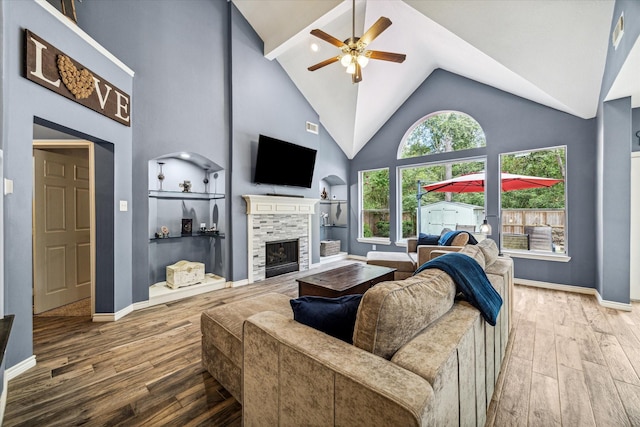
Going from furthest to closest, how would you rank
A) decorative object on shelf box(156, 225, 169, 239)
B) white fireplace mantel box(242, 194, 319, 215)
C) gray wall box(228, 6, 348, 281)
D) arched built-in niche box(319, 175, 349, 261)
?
1. arched built-in niche box(319, 175, 349, 261)
2. white fireplace mantel box(242, 194, 319, 215)
3. gray wall box(228, 6, 348, 281)
4. decorative object on shelf box(156, 225, 169, 239)

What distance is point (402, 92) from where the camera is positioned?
547cm

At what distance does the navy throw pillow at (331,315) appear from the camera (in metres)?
1.23

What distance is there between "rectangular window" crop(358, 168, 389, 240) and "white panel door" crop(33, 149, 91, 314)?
535cm

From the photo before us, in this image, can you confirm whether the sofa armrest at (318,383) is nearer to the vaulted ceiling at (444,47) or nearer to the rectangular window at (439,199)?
the vaulted ceiling at (444,47)

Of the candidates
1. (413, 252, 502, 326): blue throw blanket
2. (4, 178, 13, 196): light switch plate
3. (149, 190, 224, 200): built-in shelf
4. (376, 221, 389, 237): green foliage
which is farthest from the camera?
(376, 221, 389, 237): green foliage

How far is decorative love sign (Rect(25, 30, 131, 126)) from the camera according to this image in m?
2.07

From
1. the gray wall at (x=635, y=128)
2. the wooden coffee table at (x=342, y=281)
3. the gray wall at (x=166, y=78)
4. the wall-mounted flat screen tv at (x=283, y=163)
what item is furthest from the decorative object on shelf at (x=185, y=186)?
the gray wall at (x=635, y=128)

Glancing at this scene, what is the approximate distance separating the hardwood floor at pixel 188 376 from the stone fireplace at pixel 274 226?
1.66 m

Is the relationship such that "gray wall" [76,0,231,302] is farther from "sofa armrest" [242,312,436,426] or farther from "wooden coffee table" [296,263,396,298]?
"sofa armrest" [242,312,436,426]

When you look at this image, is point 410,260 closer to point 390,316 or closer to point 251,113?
point 390,316

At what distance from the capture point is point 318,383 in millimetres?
964

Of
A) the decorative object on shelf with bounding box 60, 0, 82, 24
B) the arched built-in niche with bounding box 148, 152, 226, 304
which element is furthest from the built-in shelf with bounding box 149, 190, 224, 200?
the decorative object on shelf with bounding box 60, 0, 82, 24

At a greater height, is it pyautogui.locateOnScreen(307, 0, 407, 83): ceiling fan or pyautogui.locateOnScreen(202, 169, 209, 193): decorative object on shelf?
pyautogui.locateOnScreen(307, 0, 407, 83): ceiling fan

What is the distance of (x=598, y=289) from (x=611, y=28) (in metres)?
3.22
